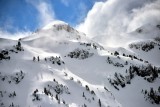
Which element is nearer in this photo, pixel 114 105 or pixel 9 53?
pixel 114 105

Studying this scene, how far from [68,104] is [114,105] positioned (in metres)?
33.5

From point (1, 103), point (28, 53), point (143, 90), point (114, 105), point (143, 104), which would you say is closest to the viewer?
point (1, 103)

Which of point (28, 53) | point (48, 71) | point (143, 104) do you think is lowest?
point (143, 104)

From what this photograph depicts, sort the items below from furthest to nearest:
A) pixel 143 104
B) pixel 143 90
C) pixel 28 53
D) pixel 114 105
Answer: pixel 28 53 → pixel 143 90 → pixel 143 104 → pixel 114 105

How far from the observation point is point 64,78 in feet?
526

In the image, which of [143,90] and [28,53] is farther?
[28,53]

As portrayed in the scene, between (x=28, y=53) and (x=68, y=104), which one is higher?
(x=28, y=53)

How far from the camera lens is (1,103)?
12619 centimetres

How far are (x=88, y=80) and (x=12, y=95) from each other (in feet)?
202

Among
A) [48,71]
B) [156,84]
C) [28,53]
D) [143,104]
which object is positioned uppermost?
[28,53]

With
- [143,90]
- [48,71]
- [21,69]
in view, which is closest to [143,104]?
[143,90]

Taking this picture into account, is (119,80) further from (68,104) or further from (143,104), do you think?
(68,104)

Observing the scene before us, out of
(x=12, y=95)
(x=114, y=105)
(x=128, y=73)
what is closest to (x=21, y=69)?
(x=12, y=95)

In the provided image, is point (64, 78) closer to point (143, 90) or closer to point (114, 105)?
point (114, 105)
